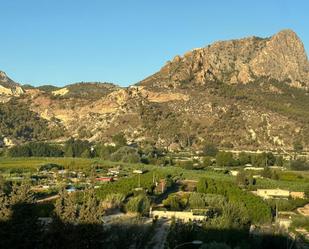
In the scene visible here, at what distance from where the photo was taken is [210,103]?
13788cm

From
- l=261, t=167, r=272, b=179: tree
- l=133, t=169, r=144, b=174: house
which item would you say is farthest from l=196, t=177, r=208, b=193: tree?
l=261, t=167, r=272, b=179: tree

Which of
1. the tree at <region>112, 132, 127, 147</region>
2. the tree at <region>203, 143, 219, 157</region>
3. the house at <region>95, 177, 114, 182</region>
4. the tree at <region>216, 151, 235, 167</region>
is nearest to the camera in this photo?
the house at <region>95, 177, 114, 182</region>

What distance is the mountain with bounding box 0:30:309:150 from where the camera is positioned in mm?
129250

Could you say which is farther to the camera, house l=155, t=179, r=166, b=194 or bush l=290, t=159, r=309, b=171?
bush l=290, t=159, r=309, b=171

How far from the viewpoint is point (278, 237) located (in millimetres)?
37000

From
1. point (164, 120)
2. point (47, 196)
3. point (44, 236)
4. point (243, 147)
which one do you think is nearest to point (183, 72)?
point (164, 120)

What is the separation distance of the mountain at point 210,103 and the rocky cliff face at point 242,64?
0.27m

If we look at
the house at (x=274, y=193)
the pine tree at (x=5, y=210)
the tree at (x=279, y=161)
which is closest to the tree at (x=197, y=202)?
the house at (x=274, y=193)

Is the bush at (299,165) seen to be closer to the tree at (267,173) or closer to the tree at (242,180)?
the tree at (267,173)

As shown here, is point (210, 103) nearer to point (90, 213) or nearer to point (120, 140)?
point (120, 140)

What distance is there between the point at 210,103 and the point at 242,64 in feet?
117

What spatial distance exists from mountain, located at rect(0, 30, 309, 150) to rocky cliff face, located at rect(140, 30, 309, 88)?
27 centimetres

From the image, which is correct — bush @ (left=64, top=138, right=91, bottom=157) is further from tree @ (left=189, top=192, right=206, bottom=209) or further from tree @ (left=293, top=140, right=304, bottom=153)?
tree @ (left=189, top=192, right=206, bottom=209)

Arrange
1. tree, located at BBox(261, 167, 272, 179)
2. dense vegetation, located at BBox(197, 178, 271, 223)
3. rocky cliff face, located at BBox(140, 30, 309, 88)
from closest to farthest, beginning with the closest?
dense vegetation, located at BBox(197, 178, 271, 223)
tree, located at BBox(261, 167, 272, 179)
rocky cliff face, located at BBox(140, 30, 309, 88)
